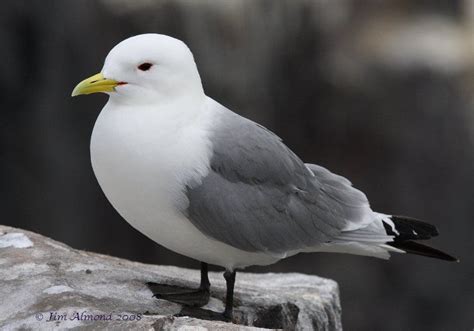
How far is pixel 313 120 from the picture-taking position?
269 inches

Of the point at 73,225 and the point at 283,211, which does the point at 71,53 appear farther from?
the point at 283,211

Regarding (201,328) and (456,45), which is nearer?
(201,328)

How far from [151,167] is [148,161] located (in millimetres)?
21

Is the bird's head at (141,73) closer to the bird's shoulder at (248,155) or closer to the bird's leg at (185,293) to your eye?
the bird's shoulder at (248,155)

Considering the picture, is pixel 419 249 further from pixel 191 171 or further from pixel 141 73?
pixel 141 73

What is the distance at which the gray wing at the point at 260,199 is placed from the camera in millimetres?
3098

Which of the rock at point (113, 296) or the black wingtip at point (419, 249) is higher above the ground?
the black wingtip at point (419, 249)

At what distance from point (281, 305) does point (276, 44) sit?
3591 millimetres

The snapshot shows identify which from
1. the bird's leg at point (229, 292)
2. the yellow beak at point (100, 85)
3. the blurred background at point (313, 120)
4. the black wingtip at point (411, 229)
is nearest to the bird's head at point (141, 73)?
the yellow beak at point (100, 85)

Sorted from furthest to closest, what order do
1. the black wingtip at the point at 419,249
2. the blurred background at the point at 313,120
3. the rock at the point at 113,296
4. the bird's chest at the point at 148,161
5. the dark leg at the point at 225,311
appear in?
the blurred background at the point at 313,120 → the black wingtip at the point at 419,249 → the dark leg at the point at 225,311 → the bird's chest at the point at 148,161 → the rock at the point at 113,296

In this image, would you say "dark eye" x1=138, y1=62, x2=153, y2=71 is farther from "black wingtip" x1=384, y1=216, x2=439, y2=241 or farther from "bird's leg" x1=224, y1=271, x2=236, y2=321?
"black wingtip" x1=384, y1=216, x2=439, y2=241

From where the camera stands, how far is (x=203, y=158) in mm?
3072

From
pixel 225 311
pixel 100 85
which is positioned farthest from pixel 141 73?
pixel 225 311

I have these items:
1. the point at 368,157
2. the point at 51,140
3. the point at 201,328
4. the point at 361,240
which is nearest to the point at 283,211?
the point at 361,240
